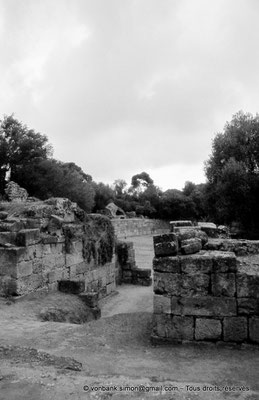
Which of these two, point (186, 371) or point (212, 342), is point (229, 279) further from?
point (186, 371)

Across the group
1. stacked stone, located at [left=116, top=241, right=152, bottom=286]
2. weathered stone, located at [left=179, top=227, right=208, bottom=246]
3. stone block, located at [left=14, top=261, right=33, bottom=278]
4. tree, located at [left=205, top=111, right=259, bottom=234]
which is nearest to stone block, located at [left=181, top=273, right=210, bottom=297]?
weathered stone, located at [left=179, top=227, right=208, bottom=246]

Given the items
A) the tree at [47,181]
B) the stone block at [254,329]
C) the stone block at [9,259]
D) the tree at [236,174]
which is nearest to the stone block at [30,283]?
the stone block at [9,259]

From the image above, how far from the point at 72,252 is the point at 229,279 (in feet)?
21.3

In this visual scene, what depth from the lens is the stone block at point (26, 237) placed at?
9398 mm

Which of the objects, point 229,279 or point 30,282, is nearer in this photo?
point 229,279

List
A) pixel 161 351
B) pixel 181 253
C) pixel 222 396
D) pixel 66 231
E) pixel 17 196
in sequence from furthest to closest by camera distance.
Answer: pixel 17 196
pixel 66 231
pixel 181 253
pixel 161 351
pixel 222 396

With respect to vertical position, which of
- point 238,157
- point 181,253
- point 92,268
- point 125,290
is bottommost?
point 125,290

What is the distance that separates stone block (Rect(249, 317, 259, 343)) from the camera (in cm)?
546

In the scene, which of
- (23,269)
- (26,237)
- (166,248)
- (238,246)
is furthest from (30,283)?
(238,246)

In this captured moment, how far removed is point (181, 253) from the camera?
6.14 m

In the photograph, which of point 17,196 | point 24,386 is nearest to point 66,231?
point 24,386

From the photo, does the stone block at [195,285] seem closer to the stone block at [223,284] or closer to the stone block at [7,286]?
the stone block at [223,284]

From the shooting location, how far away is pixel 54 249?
1055 centimetres

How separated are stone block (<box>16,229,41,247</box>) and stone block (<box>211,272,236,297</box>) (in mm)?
5319
